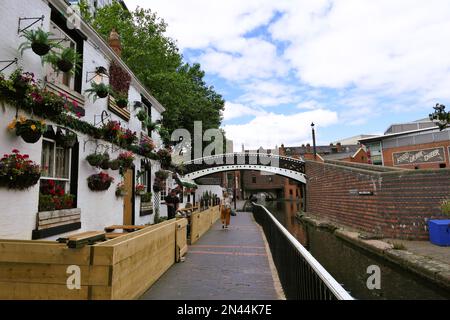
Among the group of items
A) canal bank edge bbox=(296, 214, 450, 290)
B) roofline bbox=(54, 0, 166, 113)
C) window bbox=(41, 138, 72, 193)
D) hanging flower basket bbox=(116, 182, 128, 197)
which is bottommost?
canal bank edge bbox=(296, 214, 450, 290)

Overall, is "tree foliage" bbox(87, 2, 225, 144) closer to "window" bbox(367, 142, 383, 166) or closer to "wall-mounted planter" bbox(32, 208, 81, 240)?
"wall-mounted planter" bbox(32, 208, 81, 240)

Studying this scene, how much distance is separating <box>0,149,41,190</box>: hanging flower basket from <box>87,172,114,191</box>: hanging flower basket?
2268 mm

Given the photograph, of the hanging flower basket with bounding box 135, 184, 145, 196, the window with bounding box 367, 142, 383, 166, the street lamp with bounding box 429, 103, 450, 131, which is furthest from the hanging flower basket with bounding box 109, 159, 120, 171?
the window with bounding box 367, 142, 383, 166

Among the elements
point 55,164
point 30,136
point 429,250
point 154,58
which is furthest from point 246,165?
point 30,136

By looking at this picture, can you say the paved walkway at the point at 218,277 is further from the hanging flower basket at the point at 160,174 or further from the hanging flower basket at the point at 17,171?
the hanging flower basket at the point at 160,174

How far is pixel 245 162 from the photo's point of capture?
30438mm

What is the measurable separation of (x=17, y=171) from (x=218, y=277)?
3.96 metres

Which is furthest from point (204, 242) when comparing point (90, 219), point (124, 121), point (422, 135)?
point (422, 135)

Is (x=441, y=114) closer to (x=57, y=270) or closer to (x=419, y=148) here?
(x=57, y=270)

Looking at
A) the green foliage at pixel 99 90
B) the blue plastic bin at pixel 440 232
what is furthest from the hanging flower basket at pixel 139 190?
the blue plastic bin at pixel 440 232

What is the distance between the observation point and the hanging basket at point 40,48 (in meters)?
5.38

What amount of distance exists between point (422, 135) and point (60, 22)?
34.1 m

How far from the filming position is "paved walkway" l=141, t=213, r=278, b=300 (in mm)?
4715
